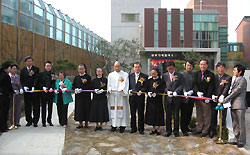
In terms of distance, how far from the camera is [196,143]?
5918mm

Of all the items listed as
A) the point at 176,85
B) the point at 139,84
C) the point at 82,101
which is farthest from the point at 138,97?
the point at 82,101

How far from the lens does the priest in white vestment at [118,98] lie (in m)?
7.00

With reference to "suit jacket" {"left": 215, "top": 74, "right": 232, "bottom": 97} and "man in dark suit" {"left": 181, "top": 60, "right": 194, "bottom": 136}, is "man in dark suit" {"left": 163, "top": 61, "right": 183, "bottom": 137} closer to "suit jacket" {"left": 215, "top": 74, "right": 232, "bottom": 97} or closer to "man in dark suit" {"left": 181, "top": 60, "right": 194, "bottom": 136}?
"man in dark suit" {"left": 181, "top": 60, "right": 194, "bottom": 136}

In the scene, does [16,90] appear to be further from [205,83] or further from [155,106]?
[205,83]

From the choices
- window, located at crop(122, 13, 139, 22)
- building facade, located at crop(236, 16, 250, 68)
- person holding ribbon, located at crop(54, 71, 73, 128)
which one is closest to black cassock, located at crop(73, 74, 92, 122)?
person holding ribbon, located at crop(54, 71, 73, 128)

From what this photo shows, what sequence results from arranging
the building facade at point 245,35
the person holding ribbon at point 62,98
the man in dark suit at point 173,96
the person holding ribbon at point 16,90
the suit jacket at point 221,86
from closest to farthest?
the suit jacket at point 221,86
the man in dark suit at point 173,96
the person holding ribbon at point 16,90
the person holding ribbon at point 62,98
the building facade at point 245,35

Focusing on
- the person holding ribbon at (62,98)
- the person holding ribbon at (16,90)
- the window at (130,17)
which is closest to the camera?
the person holding ribbon at (16,90)

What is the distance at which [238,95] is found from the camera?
5715 mm

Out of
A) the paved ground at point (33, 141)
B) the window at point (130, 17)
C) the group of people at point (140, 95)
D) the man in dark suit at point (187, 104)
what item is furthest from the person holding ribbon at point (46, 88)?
the window at point (130, 17)

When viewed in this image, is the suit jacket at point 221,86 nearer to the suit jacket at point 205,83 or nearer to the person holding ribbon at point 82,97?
the suit jacket at point 205,83

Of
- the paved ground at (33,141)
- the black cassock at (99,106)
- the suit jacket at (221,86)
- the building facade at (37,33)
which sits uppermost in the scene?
the building facade at (37,33)

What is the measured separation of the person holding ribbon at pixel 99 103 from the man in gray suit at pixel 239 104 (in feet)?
11.0

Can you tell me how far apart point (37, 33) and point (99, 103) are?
65.6ft

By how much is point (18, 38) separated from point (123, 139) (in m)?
18.3
